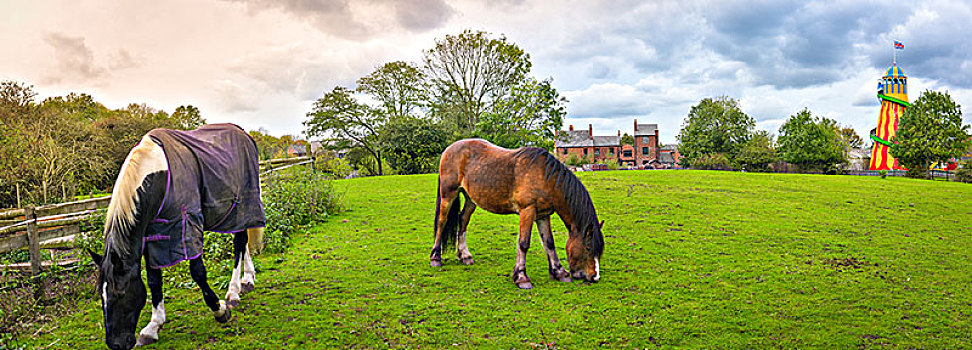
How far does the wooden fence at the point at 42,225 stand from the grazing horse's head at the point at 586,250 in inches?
276

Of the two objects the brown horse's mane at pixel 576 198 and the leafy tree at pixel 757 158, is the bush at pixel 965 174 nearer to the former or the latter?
the leafy tree at pixel 757 158

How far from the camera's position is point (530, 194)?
5.63 m

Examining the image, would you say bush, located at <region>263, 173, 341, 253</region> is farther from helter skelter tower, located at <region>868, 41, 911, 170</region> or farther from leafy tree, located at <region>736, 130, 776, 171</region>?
helter skelter tower, located at <region>868, 41, 911, 170</region>

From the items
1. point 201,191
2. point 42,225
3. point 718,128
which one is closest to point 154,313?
point 201,191

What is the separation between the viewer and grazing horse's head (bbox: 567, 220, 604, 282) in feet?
18.6

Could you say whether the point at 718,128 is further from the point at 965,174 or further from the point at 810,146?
the point at 965,174

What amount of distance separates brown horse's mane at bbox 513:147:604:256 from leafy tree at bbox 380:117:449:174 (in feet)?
81.6

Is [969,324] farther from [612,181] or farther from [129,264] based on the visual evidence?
[612,181]

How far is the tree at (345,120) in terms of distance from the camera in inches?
1329

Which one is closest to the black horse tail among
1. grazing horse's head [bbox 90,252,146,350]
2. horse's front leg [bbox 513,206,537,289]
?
horse's front leg [bbox 513,206,537,289]

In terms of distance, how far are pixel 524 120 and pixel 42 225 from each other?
1978 centimetres

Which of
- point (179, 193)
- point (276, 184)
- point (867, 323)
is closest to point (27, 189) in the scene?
point (276, 184)

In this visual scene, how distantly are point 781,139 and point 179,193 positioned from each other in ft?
149

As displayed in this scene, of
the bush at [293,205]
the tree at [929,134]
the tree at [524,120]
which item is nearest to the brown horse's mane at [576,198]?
the bush at [293,205]
